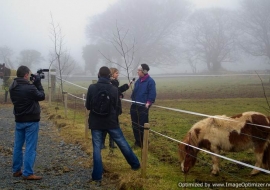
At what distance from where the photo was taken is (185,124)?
9531mm

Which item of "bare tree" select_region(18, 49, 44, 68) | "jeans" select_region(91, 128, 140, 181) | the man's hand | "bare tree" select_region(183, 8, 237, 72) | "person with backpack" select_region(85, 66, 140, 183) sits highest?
"bare tree" select_region(183, 8, 237, 72)

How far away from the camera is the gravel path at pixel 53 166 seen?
4603mm

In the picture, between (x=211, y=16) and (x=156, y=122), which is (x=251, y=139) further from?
(x=211, y=16)

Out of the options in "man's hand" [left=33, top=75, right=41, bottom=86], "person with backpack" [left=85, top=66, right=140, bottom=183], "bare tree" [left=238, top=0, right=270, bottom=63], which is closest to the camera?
"person with backpack" [left=85, top=66, right=140, bottom=183]

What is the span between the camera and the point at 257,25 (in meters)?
34.1

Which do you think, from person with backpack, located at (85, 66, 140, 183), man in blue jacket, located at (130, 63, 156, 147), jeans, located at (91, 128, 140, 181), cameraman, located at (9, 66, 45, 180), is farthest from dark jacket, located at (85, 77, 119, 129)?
man in blue jacket, located at (130, 63, 156, 147)

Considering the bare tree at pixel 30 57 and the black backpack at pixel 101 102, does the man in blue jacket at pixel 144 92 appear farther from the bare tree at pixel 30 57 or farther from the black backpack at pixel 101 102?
the bare tree at pixel 30 57

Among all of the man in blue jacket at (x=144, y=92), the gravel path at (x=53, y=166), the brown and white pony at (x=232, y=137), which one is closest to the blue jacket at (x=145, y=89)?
the man in blue jacket at (x=144, y=92)

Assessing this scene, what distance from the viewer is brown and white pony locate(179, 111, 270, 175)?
5.04 metres

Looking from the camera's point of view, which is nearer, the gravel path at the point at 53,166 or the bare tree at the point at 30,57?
the gravel path at the point at 53,166

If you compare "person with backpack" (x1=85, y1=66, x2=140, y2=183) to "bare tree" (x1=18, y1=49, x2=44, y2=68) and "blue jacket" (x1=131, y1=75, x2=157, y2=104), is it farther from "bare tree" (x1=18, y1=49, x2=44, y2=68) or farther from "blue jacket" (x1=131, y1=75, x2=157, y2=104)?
"bare tree" (x1=18, y1=49, x2=44, y2=68)

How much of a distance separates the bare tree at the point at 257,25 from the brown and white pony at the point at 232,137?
29.2 metres

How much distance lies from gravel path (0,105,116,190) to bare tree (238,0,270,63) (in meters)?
28.9

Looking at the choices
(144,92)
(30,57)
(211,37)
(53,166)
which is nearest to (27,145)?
(53,166)
